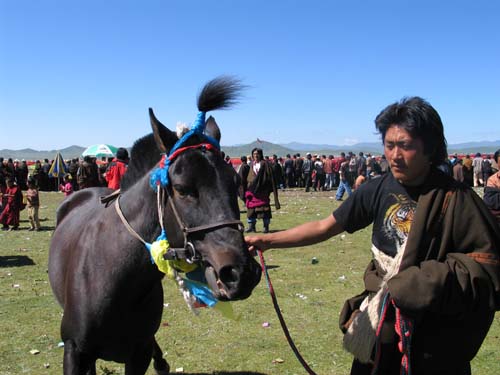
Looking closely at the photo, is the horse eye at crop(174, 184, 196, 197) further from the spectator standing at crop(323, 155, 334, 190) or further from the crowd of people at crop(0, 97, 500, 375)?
the spectator standing at crop(323, 155, 334, 190)

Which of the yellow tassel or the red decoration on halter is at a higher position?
the red decoration on halter

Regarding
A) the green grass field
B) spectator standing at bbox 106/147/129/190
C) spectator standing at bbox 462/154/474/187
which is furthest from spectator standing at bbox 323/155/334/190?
spectator standing at bbox 106/147/129/190

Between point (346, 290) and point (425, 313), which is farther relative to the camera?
point (346, 290)

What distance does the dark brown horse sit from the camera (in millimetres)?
2369

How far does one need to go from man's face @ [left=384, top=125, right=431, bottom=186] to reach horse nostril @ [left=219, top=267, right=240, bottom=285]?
0.99 metres

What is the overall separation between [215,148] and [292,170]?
88.7 ft

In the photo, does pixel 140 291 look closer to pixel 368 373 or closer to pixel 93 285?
pixel 93 285

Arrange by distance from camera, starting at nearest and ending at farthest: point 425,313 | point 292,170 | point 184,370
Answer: point 425,313 → point 184,370 → point 292,170

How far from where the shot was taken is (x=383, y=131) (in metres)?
2.50

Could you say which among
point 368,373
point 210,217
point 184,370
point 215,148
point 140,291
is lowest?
point 184,370

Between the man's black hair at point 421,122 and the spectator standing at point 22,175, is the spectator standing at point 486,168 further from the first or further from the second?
the spectator standing at point 22,175

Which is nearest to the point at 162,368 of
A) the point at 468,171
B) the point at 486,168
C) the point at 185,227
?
the point at 185,227

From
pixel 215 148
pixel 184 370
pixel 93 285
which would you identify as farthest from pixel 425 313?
pixel 184 370

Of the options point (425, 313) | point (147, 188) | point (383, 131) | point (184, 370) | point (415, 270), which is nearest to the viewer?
point (415, 270)
